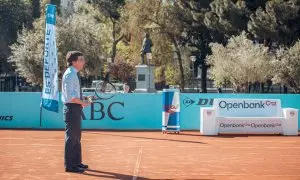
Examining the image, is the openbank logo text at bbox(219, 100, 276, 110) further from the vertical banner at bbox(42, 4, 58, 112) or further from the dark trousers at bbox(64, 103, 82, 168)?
the dark trousers at bbox(64, 103, 82, 168)

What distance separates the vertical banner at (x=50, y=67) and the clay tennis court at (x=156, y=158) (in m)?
2.08

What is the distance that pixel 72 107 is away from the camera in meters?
9.03

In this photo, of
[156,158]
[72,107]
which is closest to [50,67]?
[156,158]

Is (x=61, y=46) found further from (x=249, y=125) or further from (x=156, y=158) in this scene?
(x=156, y=158)

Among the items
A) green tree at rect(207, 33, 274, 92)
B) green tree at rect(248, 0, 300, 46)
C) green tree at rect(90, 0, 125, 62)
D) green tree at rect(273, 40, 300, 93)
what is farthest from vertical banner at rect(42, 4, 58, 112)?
green tree at rect(90, 0, 125, 62)

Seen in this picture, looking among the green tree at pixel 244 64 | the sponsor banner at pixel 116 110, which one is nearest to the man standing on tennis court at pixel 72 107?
the sponsor banner at pixel 116 110

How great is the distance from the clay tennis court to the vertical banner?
2080 millimetres

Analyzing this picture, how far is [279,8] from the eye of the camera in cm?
3847

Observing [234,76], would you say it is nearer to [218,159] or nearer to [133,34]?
[133,34]

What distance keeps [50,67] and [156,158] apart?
8637 millimetres

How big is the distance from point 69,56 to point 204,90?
142 ft

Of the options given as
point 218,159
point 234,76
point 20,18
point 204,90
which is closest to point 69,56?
point 218,159

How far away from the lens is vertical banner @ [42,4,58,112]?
18.3 meters

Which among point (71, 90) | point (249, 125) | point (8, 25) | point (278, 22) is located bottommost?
point (249, 125)
